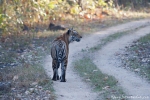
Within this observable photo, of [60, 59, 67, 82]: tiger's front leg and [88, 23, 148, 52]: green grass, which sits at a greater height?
[60, 59, 67, 82]: tiger's front leg

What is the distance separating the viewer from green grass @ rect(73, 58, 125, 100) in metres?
10.9

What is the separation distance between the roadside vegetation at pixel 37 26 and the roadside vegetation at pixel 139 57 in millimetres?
2435

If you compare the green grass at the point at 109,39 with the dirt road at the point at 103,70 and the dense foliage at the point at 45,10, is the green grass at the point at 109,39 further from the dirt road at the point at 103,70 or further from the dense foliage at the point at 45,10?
the dense foliage at the point at 45,10

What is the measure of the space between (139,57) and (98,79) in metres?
4.68

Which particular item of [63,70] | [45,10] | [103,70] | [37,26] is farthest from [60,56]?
[45,10]

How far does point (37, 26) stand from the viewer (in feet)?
83.9

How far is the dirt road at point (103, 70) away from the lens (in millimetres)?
11041

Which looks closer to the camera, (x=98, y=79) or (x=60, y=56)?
(x=60, y=56)

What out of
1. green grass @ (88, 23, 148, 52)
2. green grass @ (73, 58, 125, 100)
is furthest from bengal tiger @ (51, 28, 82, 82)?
green grass @ (88, 23, 148, 52)

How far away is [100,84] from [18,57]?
639cm

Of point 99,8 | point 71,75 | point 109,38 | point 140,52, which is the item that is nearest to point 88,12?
point 99,8

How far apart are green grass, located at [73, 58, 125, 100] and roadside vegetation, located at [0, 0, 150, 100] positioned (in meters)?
1.26

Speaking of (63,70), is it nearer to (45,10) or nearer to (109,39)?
(109,39)

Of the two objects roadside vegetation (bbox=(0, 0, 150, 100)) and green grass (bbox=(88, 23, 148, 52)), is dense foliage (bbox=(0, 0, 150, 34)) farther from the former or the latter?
green grass (bbox=(88, 23, 148, 52))
